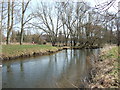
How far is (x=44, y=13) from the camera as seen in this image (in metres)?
28.0

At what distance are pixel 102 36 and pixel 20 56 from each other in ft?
72.2

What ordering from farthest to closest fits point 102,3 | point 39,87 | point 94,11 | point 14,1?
point 14,1
point 39,87
point 94,11
point 102,3

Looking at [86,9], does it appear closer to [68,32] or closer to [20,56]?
[20,56]

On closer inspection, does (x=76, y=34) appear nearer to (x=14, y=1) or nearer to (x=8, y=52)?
(x=14, y=1)

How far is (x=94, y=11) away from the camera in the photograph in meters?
3.07

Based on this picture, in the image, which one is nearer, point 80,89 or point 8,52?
point 80,89

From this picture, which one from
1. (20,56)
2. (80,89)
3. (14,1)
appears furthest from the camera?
(14,1)

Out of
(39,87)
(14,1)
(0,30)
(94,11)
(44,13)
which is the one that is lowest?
(39,87)

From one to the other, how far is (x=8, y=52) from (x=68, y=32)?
23199 millimetres

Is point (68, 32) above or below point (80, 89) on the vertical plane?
above

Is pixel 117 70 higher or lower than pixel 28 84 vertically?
higher

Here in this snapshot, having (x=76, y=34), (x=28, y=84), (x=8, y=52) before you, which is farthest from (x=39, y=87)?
(x=76, y=34)

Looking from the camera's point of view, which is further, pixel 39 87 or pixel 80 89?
pixel 39 87

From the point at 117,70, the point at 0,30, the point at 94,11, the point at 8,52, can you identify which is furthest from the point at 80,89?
the point at 0,30
